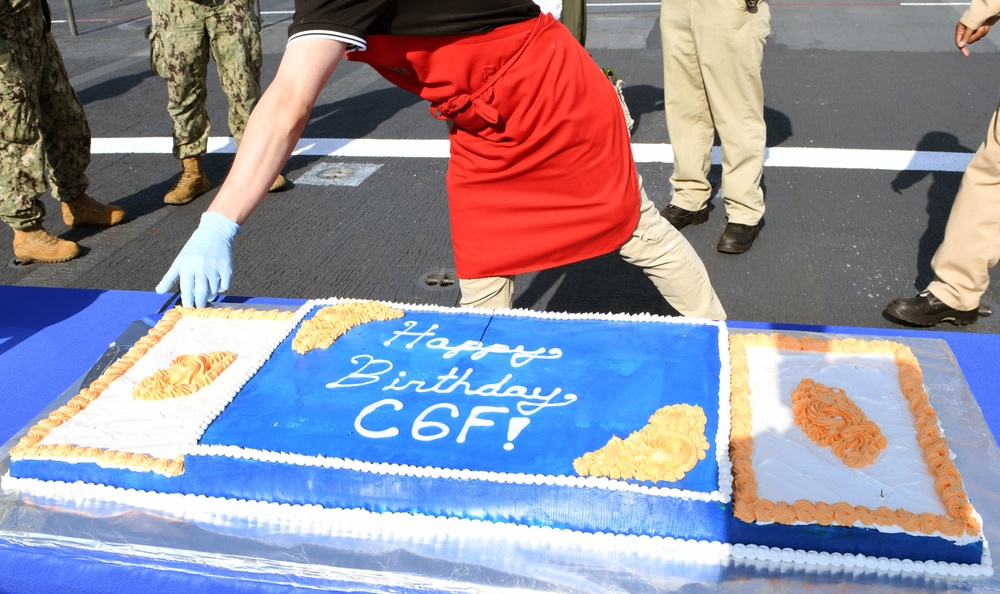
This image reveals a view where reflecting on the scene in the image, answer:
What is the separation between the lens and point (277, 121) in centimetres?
198

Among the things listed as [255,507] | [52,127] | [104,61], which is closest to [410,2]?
[255,507]

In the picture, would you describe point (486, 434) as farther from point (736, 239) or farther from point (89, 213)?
point (89, 213)

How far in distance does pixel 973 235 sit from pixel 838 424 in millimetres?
1702

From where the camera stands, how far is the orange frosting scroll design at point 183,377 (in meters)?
2.28

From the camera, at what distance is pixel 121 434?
216 cm

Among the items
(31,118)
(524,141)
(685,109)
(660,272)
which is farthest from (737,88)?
(31,118)

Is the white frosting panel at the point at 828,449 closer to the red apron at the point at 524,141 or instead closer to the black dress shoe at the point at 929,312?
the red apron at the point at 524,141

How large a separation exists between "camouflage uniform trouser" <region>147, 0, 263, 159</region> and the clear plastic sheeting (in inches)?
127

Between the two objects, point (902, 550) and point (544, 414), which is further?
point (544, 414)

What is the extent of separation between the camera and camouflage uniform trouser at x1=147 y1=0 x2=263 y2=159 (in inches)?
184

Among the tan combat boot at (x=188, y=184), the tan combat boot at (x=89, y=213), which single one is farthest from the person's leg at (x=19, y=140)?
the tan combat boot at (x=188, y=184)

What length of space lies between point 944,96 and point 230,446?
644 centimetres

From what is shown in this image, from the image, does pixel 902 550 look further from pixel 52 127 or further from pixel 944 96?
pixel 944 96

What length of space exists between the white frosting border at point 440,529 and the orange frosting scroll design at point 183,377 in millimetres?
300
